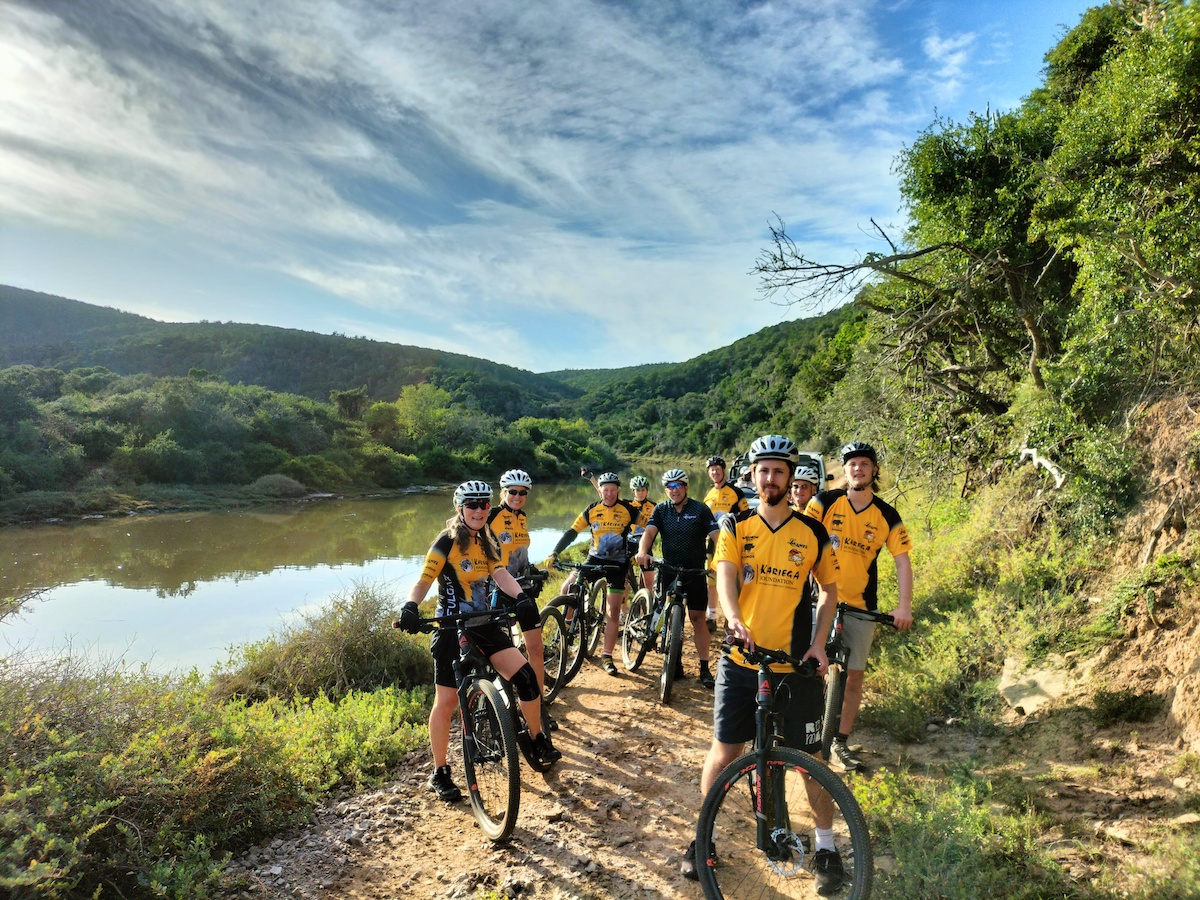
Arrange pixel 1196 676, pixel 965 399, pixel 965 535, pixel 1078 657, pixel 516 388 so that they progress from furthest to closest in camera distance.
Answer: pixel 516 388 < pixel 965 399 < pixel 965 535 < pixel 1078 657 < pixel 1196 676

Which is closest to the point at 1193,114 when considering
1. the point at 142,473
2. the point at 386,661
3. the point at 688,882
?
the point at 688,882

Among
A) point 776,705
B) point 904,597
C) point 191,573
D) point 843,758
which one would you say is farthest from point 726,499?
point 191,573

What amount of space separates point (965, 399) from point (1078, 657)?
22.3 ft

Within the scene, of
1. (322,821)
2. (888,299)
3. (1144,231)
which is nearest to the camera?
(322,821)

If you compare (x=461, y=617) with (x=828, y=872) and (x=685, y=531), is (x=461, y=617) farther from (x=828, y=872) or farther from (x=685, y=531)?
(x=685, y=531)

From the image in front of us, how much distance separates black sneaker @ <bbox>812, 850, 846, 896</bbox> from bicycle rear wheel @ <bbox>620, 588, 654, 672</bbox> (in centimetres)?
365

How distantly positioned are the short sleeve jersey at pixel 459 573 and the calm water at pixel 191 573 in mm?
2931

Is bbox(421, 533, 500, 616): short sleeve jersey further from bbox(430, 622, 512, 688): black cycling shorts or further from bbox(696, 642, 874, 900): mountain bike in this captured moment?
bbox(696, 642, 874, 900): mountain bike

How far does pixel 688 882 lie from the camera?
3.53 m

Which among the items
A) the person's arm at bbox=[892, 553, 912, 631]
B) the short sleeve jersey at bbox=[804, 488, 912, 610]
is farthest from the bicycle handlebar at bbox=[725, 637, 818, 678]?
the short sleeve jersey at bbox=[804, 488, 912, 610]

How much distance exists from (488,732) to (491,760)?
0.58ft

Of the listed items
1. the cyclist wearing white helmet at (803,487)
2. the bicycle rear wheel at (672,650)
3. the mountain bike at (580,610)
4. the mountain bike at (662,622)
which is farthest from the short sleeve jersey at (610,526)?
the cyclist wearing white helmet at (803,487)

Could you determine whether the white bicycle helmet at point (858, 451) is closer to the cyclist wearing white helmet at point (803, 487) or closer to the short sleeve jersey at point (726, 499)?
the cyclist wearing white helmet at point (803, 487)

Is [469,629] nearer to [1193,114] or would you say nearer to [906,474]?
[1193,114]
